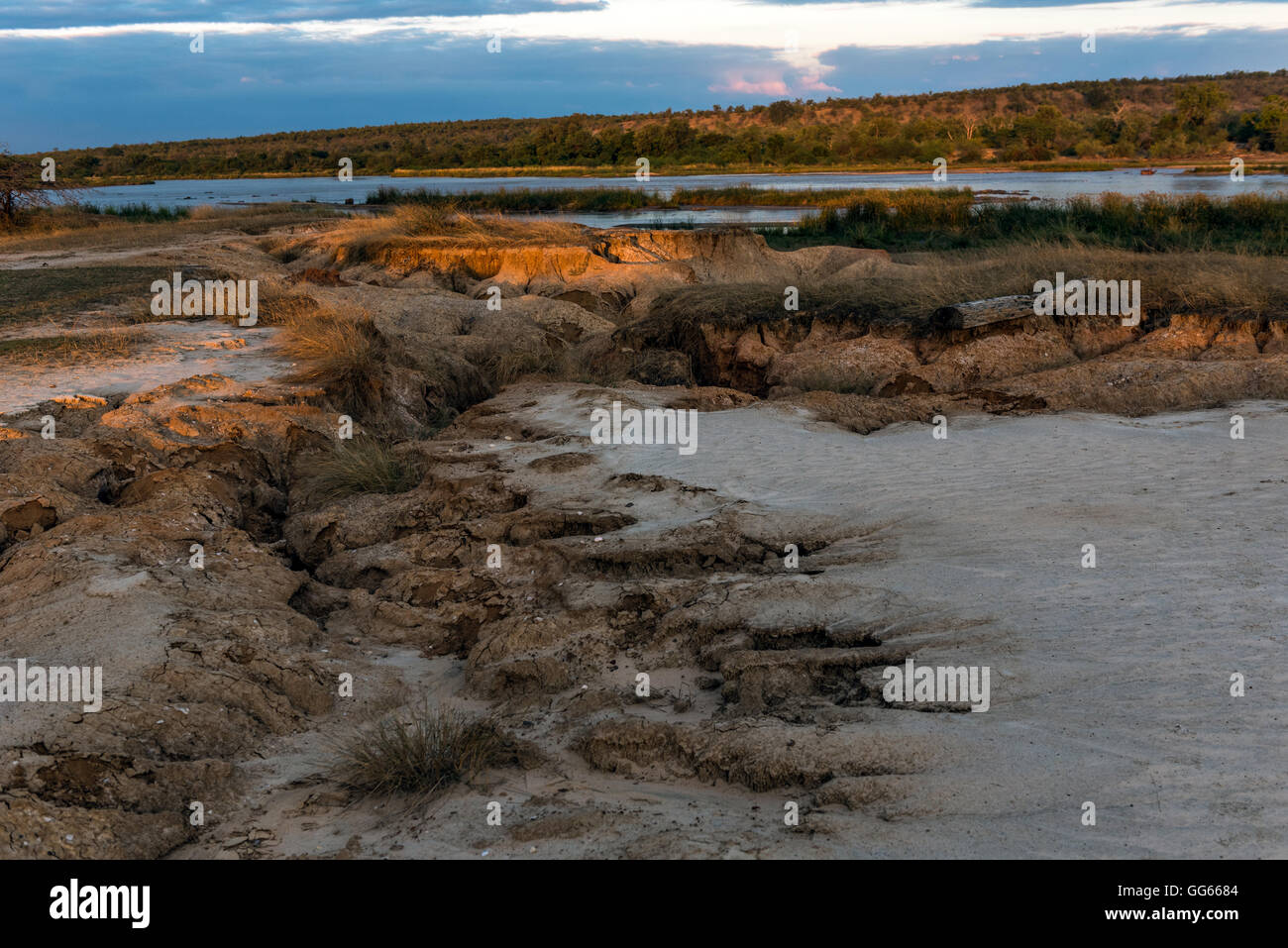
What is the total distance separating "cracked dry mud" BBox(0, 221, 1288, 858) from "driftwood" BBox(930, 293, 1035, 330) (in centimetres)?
134

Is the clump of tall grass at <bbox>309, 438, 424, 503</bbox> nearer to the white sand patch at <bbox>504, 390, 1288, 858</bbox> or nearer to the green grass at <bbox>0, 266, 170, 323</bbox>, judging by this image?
the white sand patch at <bbox>504, 390, 1288, 858</bbox>

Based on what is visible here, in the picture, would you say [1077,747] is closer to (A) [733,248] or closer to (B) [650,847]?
(B) [650,847]

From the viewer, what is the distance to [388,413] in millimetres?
11375

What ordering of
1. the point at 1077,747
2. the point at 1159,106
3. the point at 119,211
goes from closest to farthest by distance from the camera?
→ the point at 1077,747 < the point at 119,211 < the point at 1159,106

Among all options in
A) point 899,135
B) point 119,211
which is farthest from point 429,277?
point 899,135

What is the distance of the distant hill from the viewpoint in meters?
61.8

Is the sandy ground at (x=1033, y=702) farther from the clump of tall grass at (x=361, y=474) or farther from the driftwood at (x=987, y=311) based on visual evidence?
the driftwood at (x=987, y=311)

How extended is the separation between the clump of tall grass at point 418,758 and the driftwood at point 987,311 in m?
9.68

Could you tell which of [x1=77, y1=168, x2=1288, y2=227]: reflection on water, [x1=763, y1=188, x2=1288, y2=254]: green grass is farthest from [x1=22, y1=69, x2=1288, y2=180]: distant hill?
[x1=763, y1=188, x2=1288, y2=254]: green grass

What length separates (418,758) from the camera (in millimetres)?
4254

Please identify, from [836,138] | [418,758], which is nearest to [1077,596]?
[418,758]

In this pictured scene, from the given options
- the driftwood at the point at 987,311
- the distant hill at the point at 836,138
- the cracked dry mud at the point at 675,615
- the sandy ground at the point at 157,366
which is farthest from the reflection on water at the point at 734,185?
the cracked dry mud at the point at 675,615

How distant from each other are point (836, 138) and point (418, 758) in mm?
71715
